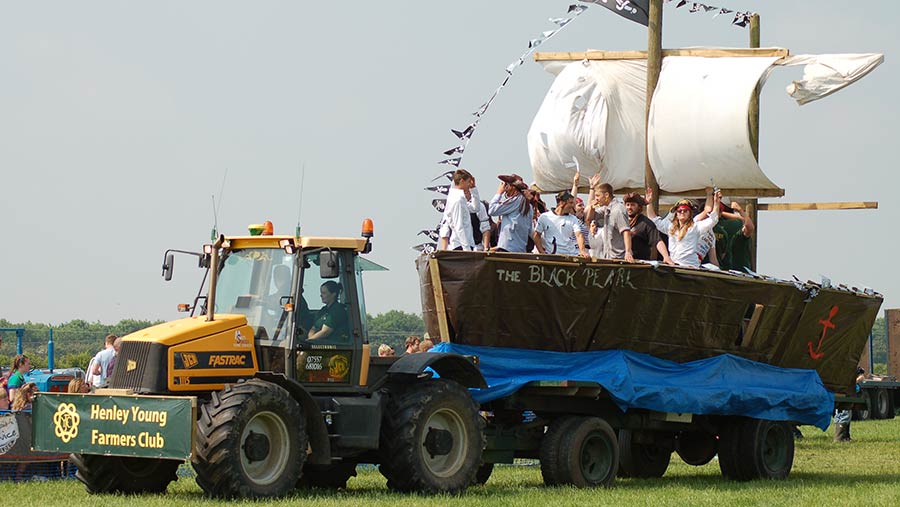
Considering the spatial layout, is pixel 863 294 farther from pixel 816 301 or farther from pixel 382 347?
pixel 382 347

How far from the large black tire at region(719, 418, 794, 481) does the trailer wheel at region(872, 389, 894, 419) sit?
813 inches

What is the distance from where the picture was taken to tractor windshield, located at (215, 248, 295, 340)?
46.2ft

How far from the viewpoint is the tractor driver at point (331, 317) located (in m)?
14.2

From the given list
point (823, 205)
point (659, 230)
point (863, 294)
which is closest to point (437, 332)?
point (659, 230)

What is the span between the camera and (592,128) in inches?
1073

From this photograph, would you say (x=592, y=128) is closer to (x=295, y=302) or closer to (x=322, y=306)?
(x=322, y=306)

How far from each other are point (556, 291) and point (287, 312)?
3.38 m

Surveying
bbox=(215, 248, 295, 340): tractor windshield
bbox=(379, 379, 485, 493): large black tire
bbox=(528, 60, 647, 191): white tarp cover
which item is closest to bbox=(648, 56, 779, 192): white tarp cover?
bbox=(528, 60, 647, 191): white tarp cover

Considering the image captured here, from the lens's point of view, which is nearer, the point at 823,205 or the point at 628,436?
the point at 628,436

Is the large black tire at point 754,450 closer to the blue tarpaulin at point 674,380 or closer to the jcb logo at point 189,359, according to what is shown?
the blue tarpaulin at point 674,380

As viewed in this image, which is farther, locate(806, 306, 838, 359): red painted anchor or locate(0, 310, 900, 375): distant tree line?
locate(0, 310, 900, 375): distant tree line

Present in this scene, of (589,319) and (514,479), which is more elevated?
(589,319)

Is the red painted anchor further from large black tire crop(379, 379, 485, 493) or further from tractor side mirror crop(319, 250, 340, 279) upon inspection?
Result: tractor side mirror crop(319, 250, 340, 279)

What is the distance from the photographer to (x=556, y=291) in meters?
16.1
